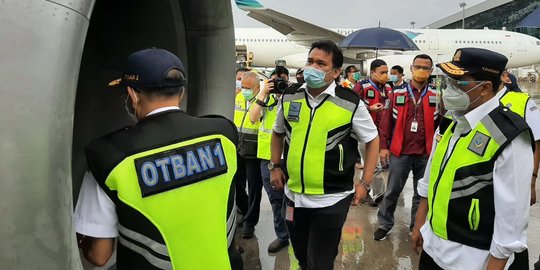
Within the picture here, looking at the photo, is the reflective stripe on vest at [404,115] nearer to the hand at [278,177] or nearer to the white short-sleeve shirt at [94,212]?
the hand at [278,177]

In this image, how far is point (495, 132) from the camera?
1899 mm

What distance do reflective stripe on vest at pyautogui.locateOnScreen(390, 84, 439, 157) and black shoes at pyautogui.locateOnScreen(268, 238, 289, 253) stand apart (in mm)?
1526

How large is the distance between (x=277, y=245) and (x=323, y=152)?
172 centimetres

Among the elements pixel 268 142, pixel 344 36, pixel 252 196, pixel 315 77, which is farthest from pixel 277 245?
pixel 344 36

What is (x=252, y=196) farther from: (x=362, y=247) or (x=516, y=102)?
(x=516, y=102)

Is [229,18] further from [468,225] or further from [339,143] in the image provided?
[468,225]

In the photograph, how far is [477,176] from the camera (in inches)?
76.9

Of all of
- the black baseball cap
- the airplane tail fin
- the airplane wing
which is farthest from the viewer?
the airplane wing

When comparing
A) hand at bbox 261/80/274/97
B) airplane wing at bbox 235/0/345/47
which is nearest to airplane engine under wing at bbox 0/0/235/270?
hand at bbox 261/80/274/97

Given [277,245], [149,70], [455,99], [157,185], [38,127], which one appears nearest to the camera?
[38,127]

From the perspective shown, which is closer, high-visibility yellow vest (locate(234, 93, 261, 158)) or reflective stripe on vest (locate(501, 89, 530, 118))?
reflective stripe on vest (locate(501, 89, 530, 118))

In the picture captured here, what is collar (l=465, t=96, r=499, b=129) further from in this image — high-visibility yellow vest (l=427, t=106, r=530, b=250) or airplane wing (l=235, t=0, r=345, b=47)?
airplane wing (l=235, t=0, r=345, b=47)

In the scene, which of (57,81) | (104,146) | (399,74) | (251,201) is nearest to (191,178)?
(104,146)

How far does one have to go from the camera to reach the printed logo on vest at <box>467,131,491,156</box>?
6.31 feet
